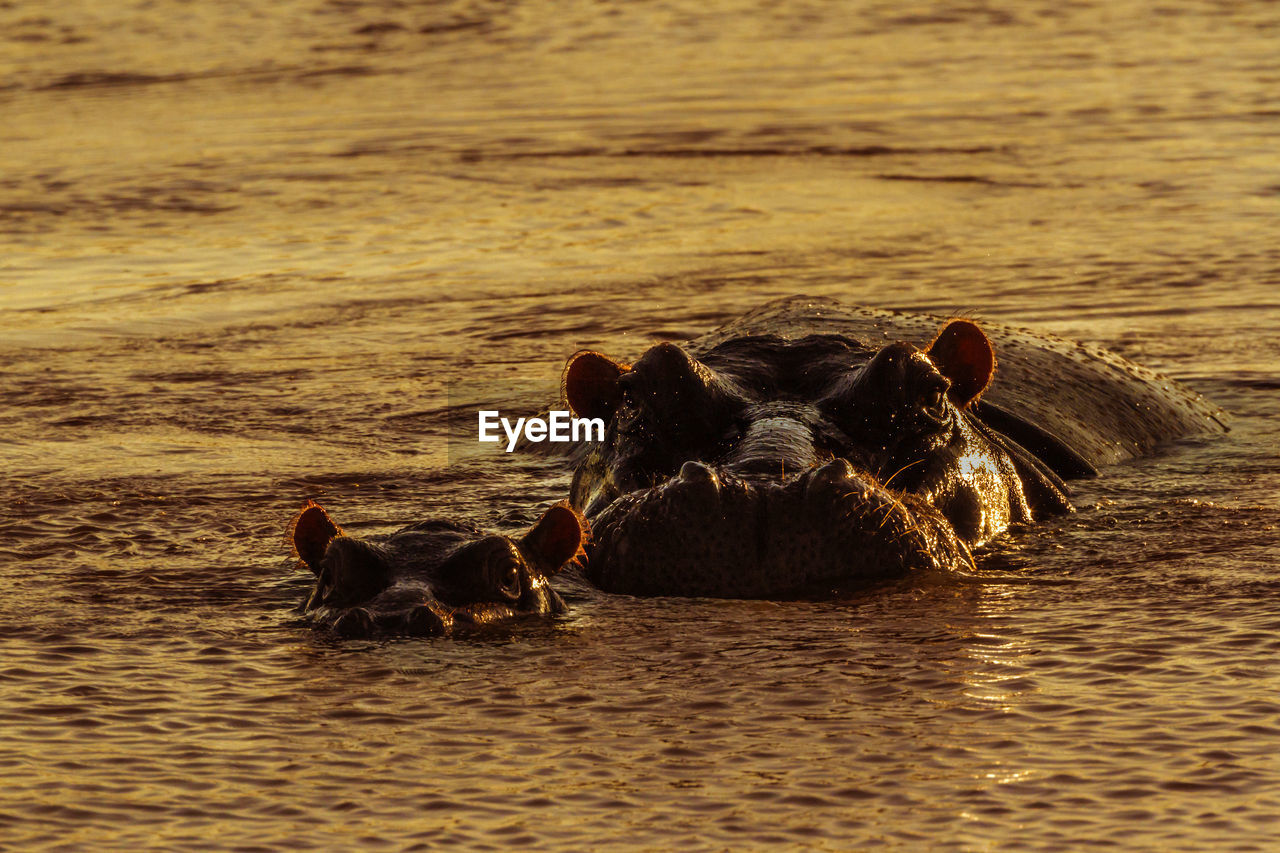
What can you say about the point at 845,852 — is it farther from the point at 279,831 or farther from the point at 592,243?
the point at 592,243

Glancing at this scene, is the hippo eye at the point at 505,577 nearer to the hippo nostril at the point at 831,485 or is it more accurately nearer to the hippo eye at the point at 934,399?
the hippo nostril at the point at 831,485

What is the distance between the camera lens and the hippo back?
28.7 feet

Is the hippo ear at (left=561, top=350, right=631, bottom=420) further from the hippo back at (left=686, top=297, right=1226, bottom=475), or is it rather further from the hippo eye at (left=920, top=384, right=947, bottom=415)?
the hippo back at (left=686, top=297, right=1226, bottom=475)

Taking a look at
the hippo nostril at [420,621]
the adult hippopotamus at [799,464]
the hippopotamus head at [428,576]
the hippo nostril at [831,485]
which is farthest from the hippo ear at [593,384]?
the hippo nostril at [420,621]

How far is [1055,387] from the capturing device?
9.26 metres

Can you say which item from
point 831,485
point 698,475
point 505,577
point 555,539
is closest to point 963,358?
point 831,485

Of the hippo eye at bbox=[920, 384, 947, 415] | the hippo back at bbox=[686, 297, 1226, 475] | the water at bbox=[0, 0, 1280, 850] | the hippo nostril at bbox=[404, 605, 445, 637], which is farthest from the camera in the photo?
the hippo back at bbox=[686, 297, 1226, 475]

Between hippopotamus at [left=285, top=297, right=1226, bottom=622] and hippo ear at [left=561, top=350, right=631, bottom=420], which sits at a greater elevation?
hippo ear at [left=561, top=350, right=631, bottom=420]

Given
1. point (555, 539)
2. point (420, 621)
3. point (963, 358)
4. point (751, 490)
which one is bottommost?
point (420, 621)

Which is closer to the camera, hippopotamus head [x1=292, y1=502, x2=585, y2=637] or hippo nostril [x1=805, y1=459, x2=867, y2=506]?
hippopotamus head [x1=292, y1=502, x2=585, y2=637]

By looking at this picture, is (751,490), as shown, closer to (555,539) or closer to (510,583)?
(555,539)

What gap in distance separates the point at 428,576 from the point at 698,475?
82 cm

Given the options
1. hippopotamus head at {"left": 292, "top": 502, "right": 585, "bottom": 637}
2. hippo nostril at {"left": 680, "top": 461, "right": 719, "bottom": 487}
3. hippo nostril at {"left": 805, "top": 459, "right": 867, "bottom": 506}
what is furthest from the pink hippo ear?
hippo nostril at {"left": 805, "top": 459, "right": 867, "bottom": 506}

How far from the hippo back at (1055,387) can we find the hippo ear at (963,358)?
1.01 m
